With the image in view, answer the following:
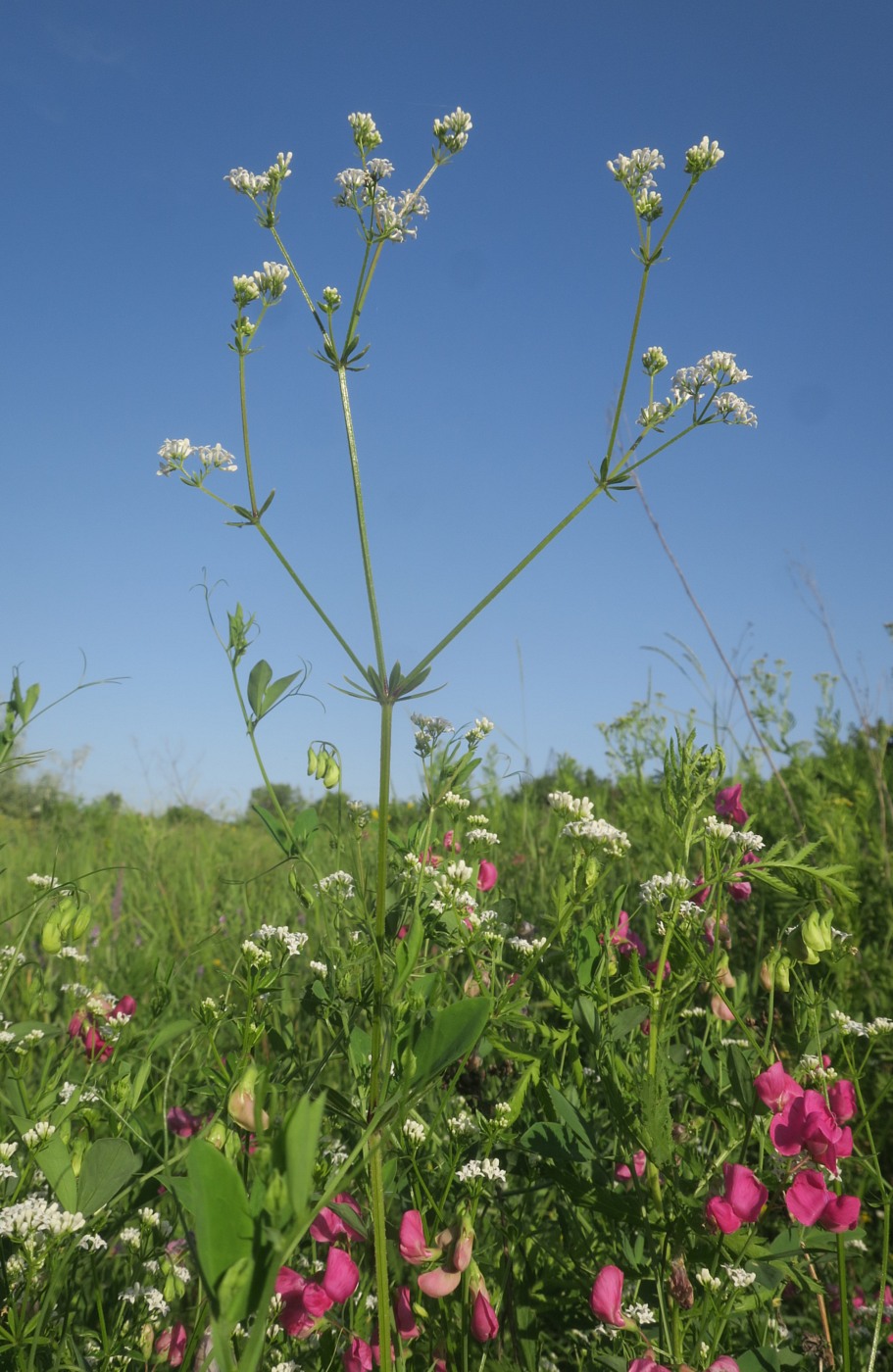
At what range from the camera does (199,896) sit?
3926mm

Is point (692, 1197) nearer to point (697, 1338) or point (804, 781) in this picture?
point (697, 1338)

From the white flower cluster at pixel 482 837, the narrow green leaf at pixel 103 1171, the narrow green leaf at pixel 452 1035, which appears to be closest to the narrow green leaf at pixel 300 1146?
the narrow green leaf at pixel 452 1035

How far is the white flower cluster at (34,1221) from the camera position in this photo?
1.05 meters

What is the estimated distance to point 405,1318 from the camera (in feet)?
4.16

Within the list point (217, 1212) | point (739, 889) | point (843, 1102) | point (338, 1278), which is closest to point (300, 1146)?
point (217, 1212)

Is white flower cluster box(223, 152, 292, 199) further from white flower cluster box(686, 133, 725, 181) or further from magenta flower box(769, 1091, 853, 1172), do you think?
magenta flower box(769, 1091, 853, 1172)

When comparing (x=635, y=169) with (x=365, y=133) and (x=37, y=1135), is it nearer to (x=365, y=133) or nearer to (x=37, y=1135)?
(x=365, y=133)

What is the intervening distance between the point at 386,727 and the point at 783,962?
2.54 feet

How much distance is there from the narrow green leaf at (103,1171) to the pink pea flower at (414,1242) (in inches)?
13.5

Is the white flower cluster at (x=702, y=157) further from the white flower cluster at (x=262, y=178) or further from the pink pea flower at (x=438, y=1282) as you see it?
the pink pea flower at (x=438, y=1282)

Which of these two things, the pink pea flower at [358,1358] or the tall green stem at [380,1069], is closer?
the tall green stem at [380,1069]

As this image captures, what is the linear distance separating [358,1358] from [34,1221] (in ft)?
1.50

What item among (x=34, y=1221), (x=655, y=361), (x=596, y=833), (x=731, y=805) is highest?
(x=655, y=361)

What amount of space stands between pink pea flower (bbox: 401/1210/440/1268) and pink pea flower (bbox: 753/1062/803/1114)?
0.48 metres
